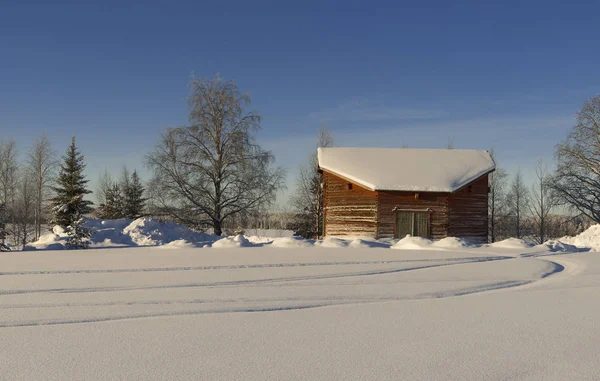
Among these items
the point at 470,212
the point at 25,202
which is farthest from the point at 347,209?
the point at 25,202

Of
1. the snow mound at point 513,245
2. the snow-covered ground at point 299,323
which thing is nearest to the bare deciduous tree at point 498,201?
the snow mound at point 513,245

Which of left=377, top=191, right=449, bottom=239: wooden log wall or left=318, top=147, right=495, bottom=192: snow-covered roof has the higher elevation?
left=318, top=147, right=495, bottom=192: snow-covered roof

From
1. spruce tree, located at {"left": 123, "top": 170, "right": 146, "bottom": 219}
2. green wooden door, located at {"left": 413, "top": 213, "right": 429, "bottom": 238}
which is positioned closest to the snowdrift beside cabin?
green wooden door, located at {"left": 413, "top": 213, "right": 429, "bottom": 238}

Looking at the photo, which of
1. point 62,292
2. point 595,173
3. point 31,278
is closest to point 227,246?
point 31,278

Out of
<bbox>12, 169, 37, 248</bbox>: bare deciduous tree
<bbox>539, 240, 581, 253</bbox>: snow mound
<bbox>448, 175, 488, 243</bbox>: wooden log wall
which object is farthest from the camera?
<bbox>12, 169, 37, 248</bbox>: bare deciduous tree

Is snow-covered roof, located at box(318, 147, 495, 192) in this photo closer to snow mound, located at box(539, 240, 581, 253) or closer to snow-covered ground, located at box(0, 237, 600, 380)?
snow mound, located at box(539, 240, 581, 253)

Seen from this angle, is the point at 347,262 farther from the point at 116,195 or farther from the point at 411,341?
the point at 116,195

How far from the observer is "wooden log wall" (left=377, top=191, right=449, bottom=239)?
23.5 meters

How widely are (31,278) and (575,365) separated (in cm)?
873

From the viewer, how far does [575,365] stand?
3875 mm

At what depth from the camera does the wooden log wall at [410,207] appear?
923 inches

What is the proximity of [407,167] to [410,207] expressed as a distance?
2554 mm

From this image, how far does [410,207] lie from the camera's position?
23.5 m

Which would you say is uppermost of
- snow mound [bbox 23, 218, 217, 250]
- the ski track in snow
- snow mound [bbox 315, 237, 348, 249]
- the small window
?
the small window
